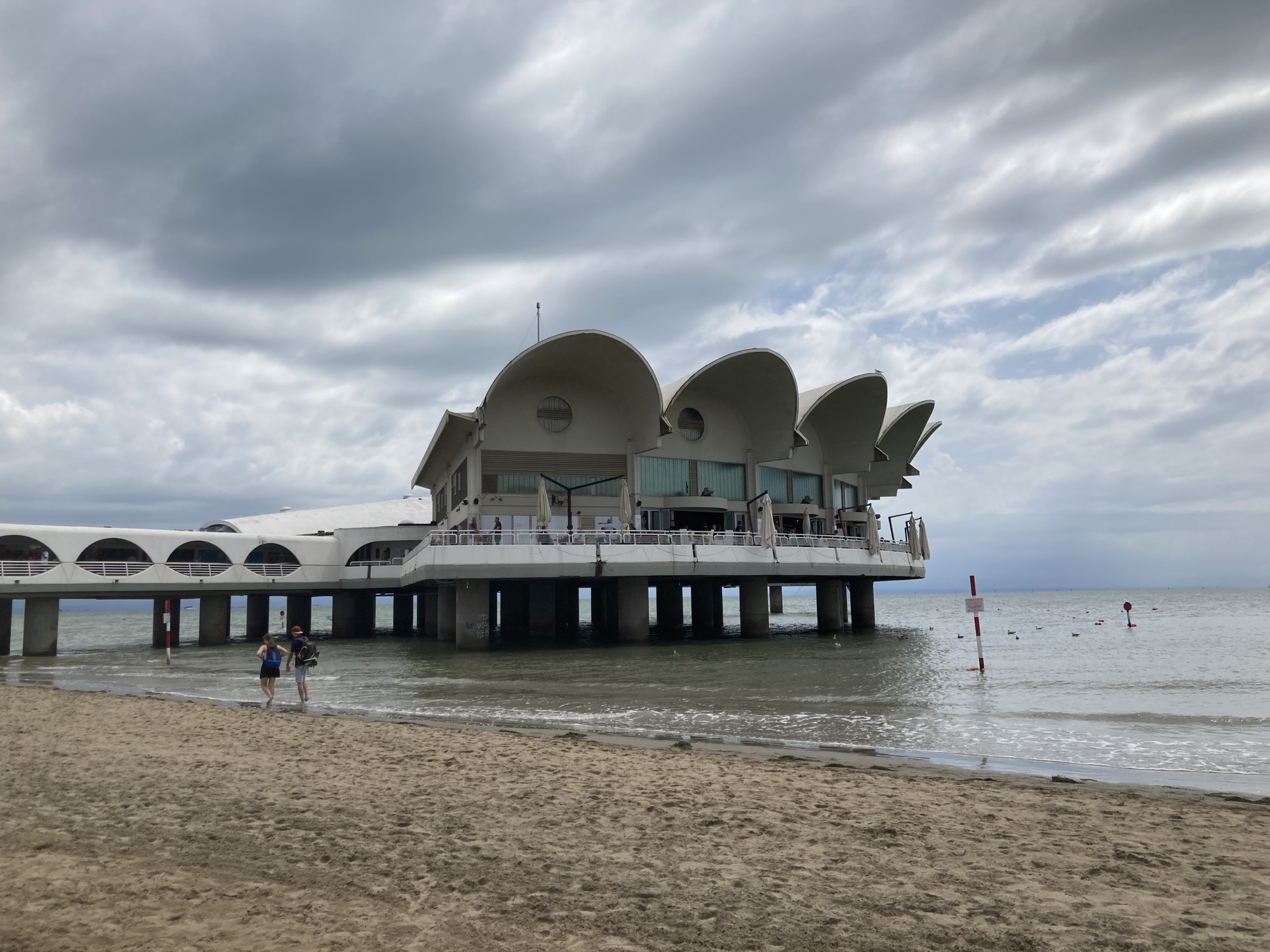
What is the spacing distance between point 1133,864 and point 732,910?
2.91 metres

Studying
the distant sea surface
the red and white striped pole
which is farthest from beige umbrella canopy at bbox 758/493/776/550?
the red and white striped pole

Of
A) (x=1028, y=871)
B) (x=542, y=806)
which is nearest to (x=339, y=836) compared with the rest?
(x=542, y=806)

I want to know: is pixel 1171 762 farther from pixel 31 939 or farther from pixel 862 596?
pixel 862 596

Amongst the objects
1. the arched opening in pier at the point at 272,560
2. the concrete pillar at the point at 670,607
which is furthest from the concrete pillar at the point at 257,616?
the concrete pillar at the point at 670,607

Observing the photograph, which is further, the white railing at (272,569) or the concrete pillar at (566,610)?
the concrete pillar at (566,610)

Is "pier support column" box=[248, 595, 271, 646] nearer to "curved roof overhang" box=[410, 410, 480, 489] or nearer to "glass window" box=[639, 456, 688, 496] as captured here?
"curved roof overhang" box=[410, 410, 480, 489]

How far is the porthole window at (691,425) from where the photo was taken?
119ft

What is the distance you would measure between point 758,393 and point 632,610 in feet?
34.4

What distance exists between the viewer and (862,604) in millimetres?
42281

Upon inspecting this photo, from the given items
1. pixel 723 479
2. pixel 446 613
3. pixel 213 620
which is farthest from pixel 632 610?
pixel 213 620

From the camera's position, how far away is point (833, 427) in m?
41.7

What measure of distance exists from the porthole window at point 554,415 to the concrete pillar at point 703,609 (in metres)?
9.19

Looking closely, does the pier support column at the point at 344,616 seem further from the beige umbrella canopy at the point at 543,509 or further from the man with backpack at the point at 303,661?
the man with backpack at the point at 303,661

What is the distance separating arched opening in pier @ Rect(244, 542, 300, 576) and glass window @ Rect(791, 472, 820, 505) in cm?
2357
